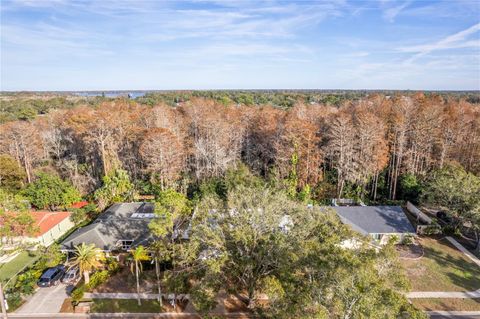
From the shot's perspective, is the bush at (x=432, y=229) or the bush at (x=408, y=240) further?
the bush at (x=432, y=229)

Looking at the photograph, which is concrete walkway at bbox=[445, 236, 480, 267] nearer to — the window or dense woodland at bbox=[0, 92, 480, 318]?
dense woodland at bbox=[0, 92, 480, 318]

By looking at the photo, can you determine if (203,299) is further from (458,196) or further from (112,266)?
(458,196)

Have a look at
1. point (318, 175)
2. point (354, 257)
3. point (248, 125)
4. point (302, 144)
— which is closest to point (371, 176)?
point (318, 175)

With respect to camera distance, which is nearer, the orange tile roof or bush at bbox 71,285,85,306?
bush at bbox 71,285,85,306

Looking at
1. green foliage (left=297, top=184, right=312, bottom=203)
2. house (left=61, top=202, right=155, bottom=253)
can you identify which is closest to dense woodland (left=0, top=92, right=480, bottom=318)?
green foliage (left=297, top=184, right=312, bottom=203)

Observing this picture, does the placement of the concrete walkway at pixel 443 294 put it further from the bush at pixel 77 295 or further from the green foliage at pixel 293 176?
the bush at pixel 77 295

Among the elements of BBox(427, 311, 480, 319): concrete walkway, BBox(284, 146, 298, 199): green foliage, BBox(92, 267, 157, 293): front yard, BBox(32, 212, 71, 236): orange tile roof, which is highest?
BBox(284, 146, 298, 199): green foliage

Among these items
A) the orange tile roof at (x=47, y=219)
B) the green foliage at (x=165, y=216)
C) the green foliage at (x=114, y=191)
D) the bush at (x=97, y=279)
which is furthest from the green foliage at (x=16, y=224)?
the green foliage at (x=165, y=216)
